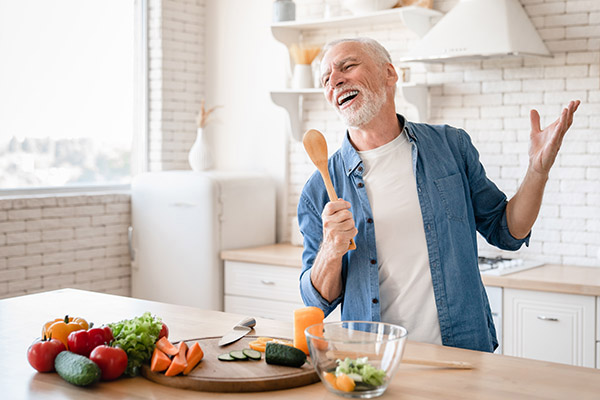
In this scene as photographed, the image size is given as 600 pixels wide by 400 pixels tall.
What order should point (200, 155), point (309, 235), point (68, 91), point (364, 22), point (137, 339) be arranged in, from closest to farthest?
point (137, 339), point (309, 235), point (364, 22), point (68, 91), point (200, 155)

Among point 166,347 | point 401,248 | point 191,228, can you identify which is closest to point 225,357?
point 166,347

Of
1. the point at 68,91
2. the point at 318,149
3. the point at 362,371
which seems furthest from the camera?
the point at 68,91

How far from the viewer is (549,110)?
3.75 metres

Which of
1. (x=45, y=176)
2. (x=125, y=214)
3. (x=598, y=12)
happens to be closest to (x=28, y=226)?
(x=45, y=176)

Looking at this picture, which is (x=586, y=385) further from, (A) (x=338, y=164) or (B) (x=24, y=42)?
(B) (x=24, y=42)

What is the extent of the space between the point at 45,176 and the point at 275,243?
1486mm

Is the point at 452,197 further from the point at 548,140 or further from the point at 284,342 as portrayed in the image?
the point at 284,342

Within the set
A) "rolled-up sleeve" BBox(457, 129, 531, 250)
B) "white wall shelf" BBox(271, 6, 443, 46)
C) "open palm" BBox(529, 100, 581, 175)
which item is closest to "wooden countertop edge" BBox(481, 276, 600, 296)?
"rolled-up sleeve" BBox(457, 129, 531, 250)

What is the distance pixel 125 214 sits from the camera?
4590mm

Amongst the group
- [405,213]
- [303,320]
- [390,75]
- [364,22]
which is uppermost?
[364,22]

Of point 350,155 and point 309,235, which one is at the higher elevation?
point 350,155

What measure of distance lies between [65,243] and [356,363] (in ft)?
10.2

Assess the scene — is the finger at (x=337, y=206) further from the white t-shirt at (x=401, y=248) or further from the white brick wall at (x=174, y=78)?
the white brick wall at (x=174, y=78)

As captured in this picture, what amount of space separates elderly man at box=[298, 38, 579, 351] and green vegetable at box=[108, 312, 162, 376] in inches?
21.7
